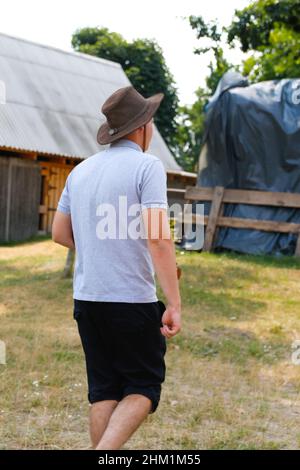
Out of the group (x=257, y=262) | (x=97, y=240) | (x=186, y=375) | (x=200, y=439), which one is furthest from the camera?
(x=257, y=262)

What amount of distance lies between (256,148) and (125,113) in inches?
397

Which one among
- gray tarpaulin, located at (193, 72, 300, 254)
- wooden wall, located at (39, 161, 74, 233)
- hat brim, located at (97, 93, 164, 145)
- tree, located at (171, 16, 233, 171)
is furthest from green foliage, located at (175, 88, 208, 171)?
hat brim, located at (97, 93, 164, 145)

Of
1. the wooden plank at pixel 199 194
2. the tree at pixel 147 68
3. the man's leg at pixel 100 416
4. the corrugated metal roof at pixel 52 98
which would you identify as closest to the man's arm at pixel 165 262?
the man's leg at pixel 100 416

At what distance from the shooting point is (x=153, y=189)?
3119mm

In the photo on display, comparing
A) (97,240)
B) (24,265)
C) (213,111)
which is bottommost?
(24,265)

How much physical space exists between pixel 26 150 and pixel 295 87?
801 centimetres

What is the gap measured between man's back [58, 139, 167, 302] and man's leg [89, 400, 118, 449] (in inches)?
20.2

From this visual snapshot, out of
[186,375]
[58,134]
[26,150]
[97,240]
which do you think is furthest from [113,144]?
[58,134]

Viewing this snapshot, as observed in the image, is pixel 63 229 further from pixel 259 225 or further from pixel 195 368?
pixel 259 225

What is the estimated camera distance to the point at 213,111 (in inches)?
537

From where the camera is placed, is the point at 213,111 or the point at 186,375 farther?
the point at 213,111

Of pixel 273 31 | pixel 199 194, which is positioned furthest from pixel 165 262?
pixel 273 31
